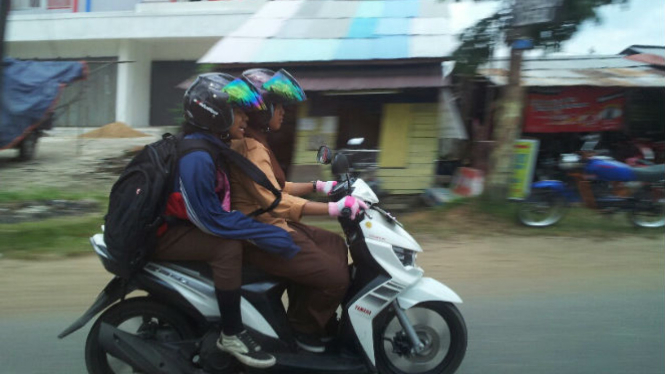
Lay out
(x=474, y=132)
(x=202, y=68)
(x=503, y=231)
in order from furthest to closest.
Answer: (x=474, y=132) < (x=202, y=68) < (x=503, y=231)

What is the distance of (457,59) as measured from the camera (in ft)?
25.5

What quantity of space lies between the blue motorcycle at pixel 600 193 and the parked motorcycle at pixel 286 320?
4464 millimetres

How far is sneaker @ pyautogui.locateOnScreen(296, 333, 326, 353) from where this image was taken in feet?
9.42

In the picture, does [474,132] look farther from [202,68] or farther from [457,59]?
[202,68]

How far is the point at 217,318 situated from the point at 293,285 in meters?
0.42

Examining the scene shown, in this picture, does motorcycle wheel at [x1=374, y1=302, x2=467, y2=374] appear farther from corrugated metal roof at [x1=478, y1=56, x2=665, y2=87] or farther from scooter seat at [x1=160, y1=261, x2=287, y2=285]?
corrugated metal roof at [x1=478, y1=56, x2=665, y2=87]

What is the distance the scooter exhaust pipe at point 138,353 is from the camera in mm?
2699

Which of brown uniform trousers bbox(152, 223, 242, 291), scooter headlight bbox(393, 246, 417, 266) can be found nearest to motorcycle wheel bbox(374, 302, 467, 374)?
scooter headlight bbox(393, 246, 417, 266)

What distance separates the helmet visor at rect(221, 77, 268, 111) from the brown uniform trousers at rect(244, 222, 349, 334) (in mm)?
→ 653

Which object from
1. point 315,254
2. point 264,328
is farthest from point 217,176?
point 264,328

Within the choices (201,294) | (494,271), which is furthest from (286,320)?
(494,271)

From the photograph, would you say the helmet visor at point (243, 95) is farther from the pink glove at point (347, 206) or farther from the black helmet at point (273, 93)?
the pink glove at point (347, 206)

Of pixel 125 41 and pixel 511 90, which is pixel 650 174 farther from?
pixel 125 41

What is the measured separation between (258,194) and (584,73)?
1054cm
